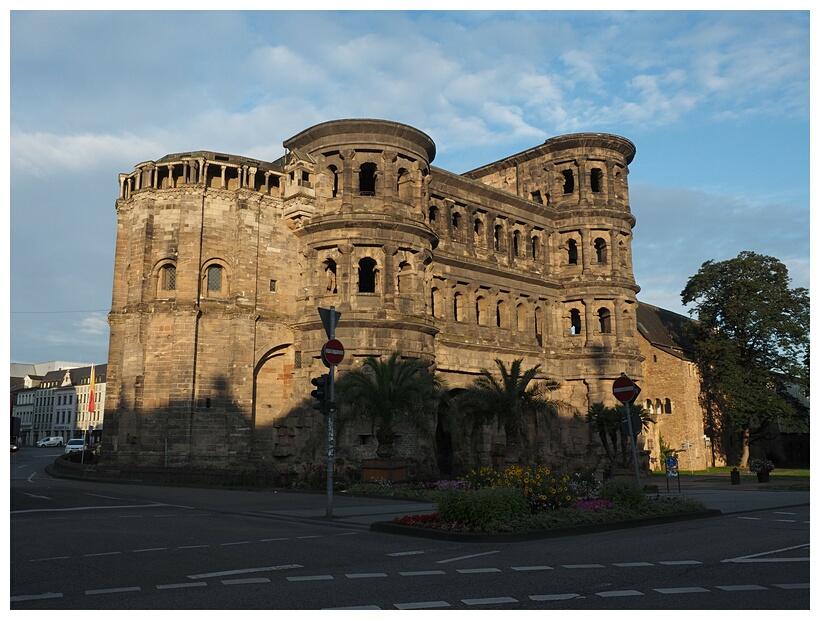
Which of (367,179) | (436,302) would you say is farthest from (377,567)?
(367,179)

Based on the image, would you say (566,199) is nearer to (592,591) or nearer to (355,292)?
(355,292)

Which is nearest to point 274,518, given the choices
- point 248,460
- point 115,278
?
point 248,460

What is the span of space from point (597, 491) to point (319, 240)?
70.9ft

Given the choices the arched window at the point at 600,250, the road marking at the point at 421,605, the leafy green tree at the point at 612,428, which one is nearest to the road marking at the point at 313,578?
the road marking at the point at 421,605

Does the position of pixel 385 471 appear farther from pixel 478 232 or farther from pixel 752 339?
pixel 752 339

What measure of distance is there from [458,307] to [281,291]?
10.5 meters

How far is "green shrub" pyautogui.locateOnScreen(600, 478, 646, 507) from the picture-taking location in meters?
18.0

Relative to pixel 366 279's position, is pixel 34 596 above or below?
below

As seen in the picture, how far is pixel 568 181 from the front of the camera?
166 feet

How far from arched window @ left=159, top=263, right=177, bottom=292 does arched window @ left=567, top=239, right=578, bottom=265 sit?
26041mm

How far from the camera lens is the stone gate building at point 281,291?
1372 inches

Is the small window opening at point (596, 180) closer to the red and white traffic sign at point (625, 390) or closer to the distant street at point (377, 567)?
the red and white traffic sign at point (625, 390)

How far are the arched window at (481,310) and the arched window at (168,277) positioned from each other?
17.1 meters

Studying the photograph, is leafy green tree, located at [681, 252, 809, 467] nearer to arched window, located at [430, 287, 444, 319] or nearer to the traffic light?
arched window, located at [430, 287, 444, 319]
